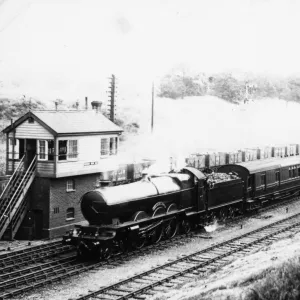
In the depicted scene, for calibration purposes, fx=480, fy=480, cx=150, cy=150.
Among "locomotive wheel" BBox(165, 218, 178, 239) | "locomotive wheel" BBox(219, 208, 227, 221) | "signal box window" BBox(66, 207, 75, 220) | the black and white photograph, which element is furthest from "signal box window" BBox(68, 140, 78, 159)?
"locomotive wheel" BBox(219, 208, 227, 221)

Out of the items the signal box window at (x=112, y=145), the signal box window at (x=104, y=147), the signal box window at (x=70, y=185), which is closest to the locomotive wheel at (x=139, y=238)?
the signal box window at (x=70, y=185)

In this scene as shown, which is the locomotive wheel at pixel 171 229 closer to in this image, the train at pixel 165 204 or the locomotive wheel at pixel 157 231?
the train at pixel 165 204

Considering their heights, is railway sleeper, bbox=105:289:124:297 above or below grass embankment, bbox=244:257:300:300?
below

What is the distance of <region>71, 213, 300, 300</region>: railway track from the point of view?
48.3 feet

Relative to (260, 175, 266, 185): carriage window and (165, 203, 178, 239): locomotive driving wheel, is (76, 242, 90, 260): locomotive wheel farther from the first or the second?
(260, 175, 266, 185): carriage window

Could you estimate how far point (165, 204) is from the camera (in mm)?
21281

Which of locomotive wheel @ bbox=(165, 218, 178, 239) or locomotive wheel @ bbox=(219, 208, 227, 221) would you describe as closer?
locomotive wheel @ bbox=(165, 218, 178, 239)

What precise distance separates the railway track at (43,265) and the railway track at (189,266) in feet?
6.35

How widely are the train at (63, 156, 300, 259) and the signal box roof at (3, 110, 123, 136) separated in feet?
15.4

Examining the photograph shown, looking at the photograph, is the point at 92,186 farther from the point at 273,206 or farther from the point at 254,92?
the point at 254,92

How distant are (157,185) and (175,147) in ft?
90.3

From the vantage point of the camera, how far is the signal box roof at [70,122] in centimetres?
2286

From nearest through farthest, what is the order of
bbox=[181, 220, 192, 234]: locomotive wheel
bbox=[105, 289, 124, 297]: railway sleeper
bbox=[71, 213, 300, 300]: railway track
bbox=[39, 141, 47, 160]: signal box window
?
bbox=[105, 289, 124, 297]: railway sleeper, bbox=[71, 213, 300, 300]: railway track, bbox=[181, 220, 192, 234]: locomotive wheel, bbox=[39, 141, 47, 160]: signal box window

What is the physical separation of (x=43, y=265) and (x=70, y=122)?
335 inches
